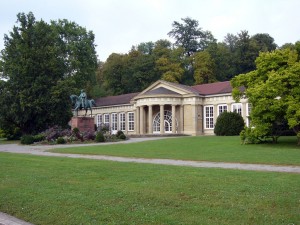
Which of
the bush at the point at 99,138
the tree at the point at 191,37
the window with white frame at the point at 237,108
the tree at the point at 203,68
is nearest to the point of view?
the bush at the point at 99,138

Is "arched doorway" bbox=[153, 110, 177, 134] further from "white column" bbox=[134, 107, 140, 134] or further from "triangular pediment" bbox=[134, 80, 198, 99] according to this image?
"triangular pediment" bbox=[134, 80, 198, 99]

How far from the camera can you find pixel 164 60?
2724 inches

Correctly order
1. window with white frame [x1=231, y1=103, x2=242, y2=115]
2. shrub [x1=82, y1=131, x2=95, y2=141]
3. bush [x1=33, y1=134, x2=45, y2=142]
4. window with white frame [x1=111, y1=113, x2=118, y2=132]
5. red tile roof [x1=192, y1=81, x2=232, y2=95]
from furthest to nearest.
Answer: window with white frame [x1=111, y1=113, x2=118, y2=132] < red tile roof [x1=192, y1=81, x2=232, y2=95] < window with white frame [x1=231, y1=103, x2=242, y2=115] < bush [x1=33, y1=134, x2=45, y2=142] < shrub [x1=82, y1=131, x2=95, y2=141]

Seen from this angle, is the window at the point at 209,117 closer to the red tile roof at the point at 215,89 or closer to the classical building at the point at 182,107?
the classical building at the point at 182,107

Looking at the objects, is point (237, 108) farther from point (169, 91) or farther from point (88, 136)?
point (88, 136)

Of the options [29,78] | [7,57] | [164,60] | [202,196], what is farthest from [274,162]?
[164,60]

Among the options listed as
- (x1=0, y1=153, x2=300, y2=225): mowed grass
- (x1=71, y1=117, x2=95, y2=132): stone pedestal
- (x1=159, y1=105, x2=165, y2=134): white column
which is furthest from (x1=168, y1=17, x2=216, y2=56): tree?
(x1=0, y1=153, x2=300, y2=225): mowed grass

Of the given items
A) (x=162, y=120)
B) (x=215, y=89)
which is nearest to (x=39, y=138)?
(x=162, y=120)

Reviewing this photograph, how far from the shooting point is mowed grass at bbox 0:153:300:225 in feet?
23.6

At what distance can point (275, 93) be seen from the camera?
79.8 feet

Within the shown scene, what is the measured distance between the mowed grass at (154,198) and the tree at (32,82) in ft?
119

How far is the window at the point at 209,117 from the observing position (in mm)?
49312

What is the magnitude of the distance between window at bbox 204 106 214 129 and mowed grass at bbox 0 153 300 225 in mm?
37382

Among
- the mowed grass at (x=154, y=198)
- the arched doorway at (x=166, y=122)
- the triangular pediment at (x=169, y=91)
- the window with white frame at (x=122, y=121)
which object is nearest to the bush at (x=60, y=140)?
the triangular pediment at (x=169, y=91)
